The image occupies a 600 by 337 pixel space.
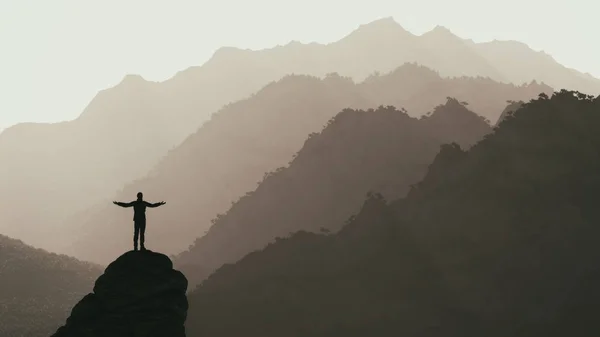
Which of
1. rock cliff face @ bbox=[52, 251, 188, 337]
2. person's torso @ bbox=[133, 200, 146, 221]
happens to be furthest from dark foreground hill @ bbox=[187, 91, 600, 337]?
person's torso @ bbox=[133, 200, 146, 221]

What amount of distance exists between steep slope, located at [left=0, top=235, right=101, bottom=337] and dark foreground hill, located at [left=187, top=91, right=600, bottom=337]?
26.0 m

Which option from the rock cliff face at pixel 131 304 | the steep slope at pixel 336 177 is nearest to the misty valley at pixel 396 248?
the rock cliff face at pixel 131 304

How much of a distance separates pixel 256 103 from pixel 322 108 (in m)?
26.9

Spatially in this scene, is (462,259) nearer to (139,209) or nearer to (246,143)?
(139,209)

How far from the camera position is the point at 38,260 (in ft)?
359

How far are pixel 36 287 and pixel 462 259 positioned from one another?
73.8m

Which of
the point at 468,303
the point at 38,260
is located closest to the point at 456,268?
the point at 468,303

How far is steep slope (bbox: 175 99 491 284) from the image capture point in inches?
4301

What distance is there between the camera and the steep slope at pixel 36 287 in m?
85.9

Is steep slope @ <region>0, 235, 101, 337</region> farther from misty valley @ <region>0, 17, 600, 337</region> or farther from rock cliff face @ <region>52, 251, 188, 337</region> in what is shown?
rock cliff face @ <region>52, 251, 188, 337</region>

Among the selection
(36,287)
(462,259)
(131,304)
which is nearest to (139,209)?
(131,304)

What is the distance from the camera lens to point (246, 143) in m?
178

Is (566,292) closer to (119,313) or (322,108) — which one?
(119,313)

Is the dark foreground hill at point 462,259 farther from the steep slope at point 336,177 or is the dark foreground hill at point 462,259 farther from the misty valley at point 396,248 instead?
the steep slope at point 336,177
